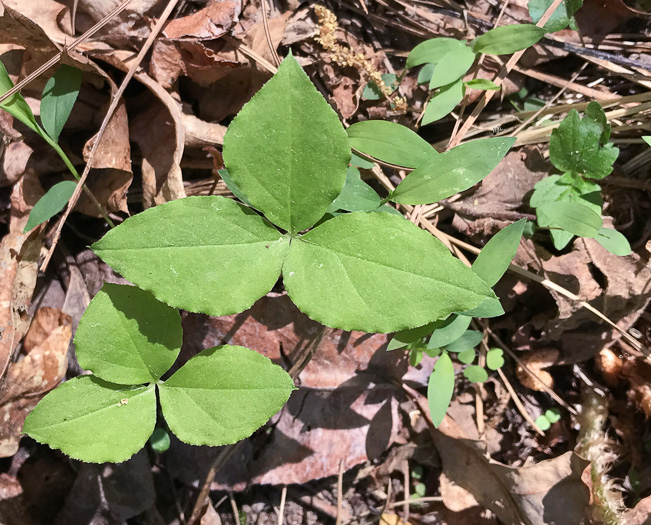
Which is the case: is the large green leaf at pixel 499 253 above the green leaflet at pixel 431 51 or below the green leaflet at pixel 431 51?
below

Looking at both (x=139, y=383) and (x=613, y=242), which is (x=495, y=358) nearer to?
(x=613, y=242)

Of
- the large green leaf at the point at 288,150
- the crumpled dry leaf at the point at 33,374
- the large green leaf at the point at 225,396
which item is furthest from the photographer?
the crumpled dry leaf at the point at 33,374

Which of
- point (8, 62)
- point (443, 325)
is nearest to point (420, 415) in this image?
point (443, 325)

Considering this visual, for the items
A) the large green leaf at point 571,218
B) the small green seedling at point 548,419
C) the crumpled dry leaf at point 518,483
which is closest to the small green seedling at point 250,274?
the large green leaf at point 571,218

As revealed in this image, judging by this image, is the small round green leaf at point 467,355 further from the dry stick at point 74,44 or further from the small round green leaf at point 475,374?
the dry stick at point 74,44

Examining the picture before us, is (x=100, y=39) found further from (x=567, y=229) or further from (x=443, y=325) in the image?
(x=567, y=229)
